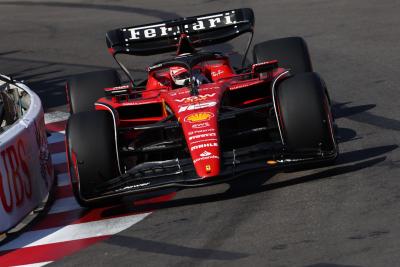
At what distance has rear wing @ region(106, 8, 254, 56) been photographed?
37.3 ft

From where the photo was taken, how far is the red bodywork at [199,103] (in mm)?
8898

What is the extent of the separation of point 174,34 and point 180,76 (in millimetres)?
871

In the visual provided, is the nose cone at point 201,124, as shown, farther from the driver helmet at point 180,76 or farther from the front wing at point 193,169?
the driver helmet at point 180,76

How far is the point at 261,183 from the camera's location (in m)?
9.47

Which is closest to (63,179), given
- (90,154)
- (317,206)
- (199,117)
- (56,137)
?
(90,154)

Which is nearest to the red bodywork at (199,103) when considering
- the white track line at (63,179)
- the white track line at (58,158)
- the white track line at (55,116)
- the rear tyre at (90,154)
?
the rear tyre at (90,154)

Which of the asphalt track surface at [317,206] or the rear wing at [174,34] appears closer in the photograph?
the asphalt track surface at [317,206]

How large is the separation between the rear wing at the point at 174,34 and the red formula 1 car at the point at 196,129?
1.65 ft

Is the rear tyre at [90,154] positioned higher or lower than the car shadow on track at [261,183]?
higher

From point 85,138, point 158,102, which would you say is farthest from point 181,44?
point 85,138

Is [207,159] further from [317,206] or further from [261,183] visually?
[317,206]

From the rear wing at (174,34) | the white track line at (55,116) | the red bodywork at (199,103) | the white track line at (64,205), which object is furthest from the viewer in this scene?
the white track line at (55,116)

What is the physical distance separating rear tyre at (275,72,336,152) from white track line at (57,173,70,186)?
2.40 metres

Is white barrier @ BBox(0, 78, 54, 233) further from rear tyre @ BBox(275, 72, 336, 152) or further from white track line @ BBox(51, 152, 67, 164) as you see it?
rear tyre @ BBox(275, 72, 336, 152)
